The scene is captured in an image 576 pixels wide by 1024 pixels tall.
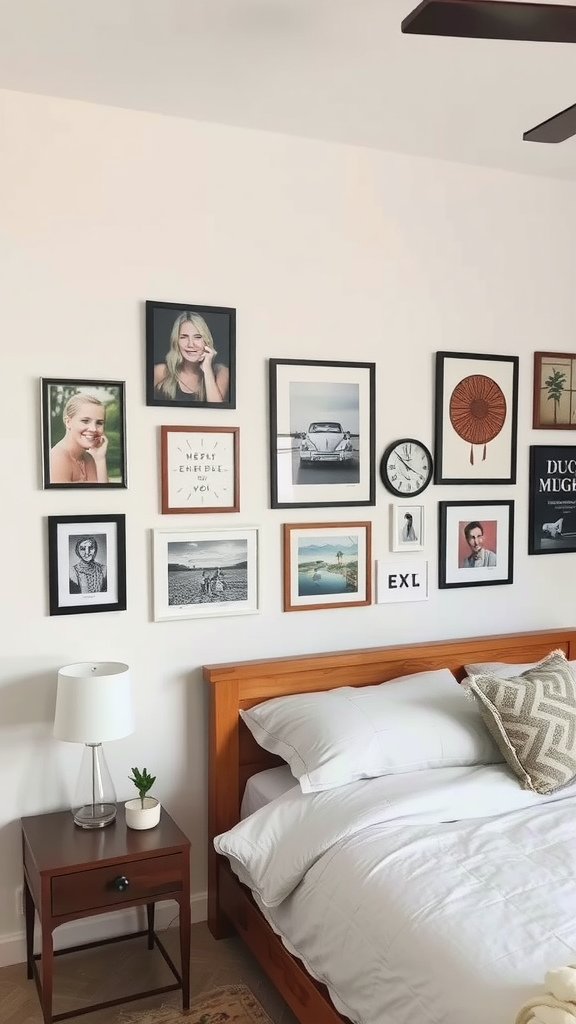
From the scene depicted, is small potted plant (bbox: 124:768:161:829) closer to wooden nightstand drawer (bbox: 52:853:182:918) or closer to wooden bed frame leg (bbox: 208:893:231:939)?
wooden nightstand drawer (bbox: 52:853:182:918)

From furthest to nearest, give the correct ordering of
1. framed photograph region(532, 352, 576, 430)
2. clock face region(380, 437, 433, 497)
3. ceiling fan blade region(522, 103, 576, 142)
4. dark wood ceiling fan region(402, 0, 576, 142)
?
framed photograph region(532, 352, 576, 430) < clock face region(380, 437, 433, 497) < ceiling fan blade region(522, 103, 576, 142) < dark wood ceiling fan region(402, 0, 576, 142)

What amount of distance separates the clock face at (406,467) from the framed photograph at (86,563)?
99 cm

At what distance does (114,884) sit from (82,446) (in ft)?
4.14

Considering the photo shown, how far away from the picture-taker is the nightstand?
7.37 ft

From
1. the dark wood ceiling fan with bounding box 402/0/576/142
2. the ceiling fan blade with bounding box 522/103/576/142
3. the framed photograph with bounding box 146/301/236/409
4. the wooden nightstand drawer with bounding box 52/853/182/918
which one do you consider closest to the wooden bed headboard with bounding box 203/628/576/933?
the wooden nightstand drawer with bounding box 52/853/182/918

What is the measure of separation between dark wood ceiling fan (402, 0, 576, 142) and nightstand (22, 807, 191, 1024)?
2.10 metres

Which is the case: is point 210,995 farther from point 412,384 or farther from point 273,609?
point 412,384

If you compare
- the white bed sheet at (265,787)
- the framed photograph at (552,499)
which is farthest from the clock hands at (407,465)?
the white bed sheet at (265,787)

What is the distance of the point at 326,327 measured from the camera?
2.96 meters

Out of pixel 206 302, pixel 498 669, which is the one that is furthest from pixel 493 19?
pixel 498 669

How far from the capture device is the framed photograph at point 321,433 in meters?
2.90

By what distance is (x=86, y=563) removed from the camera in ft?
8.67

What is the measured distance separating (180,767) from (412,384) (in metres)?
1.58

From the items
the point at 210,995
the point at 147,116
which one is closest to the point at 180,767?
the point at 210,995
